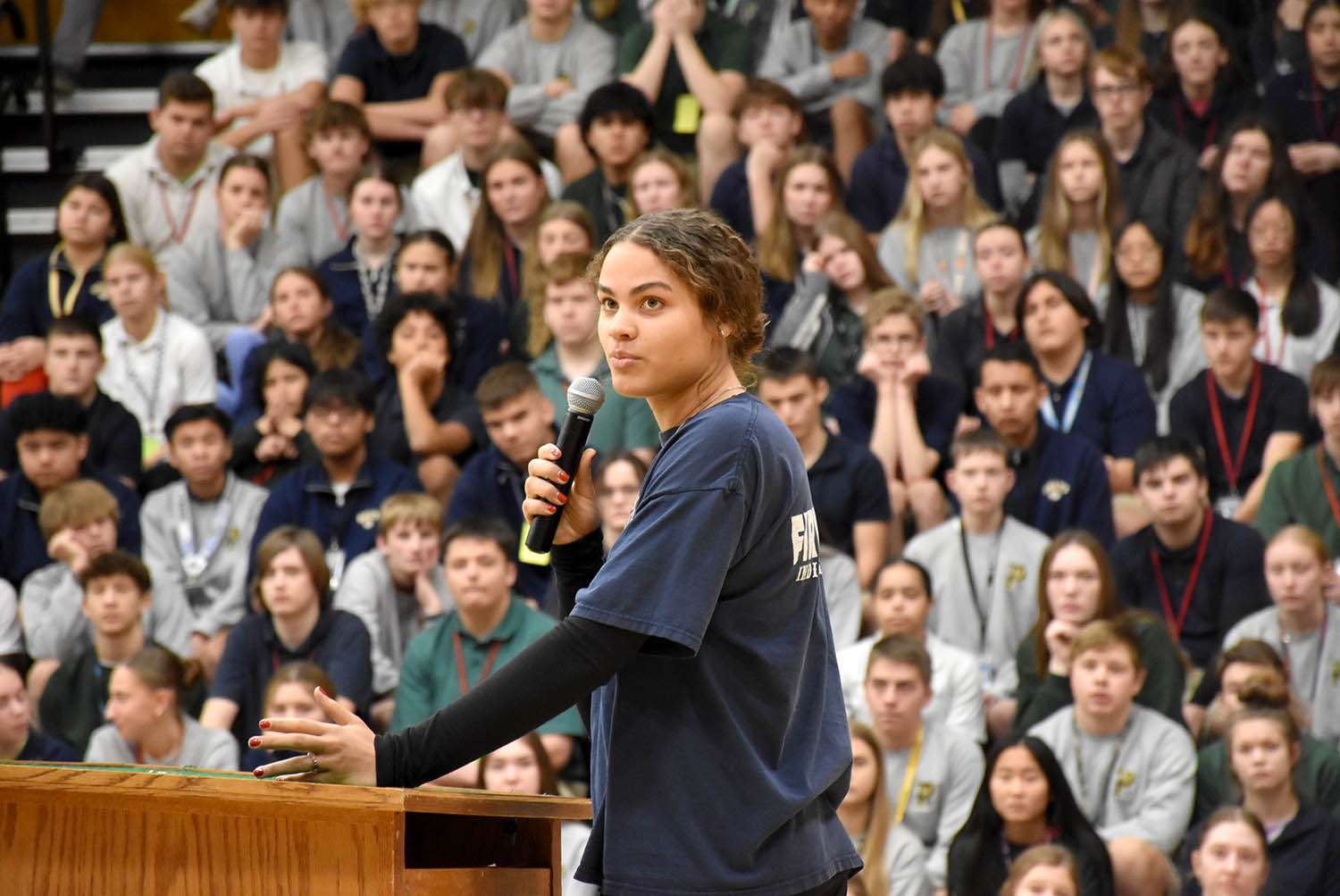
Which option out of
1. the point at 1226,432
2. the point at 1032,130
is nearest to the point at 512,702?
the point at 1226,432

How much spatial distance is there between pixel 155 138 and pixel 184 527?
2.40 metres

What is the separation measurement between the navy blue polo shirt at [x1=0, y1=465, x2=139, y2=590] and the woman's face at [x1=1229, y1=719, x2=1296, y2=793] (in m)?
3.67

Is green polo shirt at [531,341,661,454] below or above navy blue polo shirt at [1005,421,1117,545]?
above

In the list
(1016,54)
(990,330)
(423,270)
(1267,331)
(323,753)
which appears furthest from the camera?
(1016,54)

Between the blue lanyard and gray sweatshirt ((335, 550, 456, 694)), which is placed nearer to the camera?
gray sweatshirt ((335, 550, 456, 694))

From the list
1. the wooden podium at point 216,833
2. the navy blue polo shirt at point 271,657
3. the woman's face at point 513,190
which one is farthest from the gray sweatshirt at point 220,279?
the wooden podium at point 216,833

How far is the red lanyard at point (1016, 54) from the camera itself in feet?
27.0

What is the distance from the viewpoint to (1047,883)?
4734mm

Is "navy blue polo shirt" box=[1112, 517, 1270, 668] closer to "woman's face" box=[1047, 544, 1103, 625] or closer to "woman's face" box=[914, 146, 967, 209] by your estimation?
"woman's face" box=[1047, 544, 1103, 625]

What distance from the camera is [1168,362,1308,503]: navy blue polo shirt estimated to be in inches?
256

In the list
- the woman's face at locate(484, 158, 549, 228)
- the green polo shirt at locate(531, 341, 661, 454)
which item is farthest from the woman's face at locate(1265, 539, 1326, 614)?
the woman's face at locate(484, 158, 549, 228)

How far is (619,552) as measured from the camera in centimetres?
198

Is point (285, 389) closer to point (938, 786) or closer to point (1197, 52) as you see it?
point (938, 786)

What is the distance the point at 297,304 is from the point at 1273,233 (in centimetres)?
362
